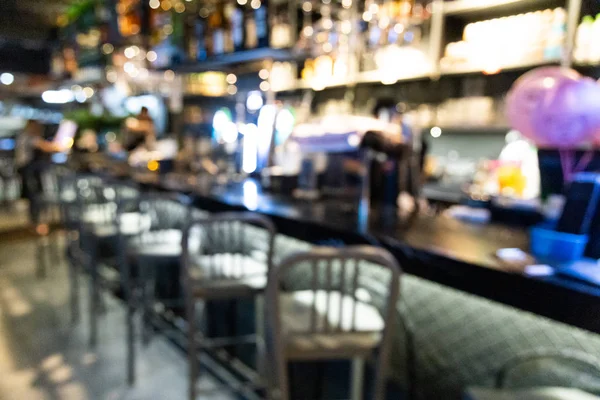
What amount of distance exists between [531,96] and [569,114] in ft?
A: 0.56

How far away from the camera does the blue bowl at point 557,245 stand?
1212 mm

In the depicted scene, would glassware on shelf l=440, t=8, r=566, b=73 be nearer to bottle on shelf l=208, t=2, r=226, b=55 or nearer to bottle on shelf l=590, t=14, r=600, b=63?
bottle on shelf l=590, t=14, r=600, b=63

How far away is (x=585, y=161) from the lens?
1.48 meters

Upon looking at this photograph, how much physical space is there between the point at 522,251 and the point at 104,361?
7.74 feet

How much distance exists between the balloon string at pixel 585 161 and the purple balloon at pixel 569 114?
68 millimetres

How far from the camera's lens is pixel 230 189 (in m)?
2.72

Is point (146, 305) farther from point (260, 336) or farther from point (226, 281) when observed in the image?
point (226, 281)

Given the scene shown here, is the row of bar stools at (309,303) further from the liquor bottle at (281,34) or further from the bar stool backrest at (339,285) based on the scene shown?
the liquor bottle at (281,34)

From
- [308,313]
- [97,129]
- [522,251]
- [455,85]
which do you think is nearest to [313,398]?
[308,313]

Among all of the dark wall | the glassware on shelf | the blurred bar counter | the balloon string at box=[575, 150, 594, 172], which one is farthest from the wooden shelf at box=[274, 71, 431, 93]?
the dark wall

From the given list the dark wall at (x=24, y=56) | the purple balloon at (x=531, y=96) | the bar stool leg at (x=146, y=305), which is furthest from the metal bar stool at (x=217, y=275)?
the dark wall at (x=24, y=56)

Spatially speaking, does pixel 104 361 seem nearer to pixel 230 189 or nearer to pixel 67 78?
pixel 230 189

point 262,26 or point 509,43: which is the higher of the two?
point 262,26

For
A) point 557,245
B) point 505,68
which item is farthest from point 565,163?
point 505,68
